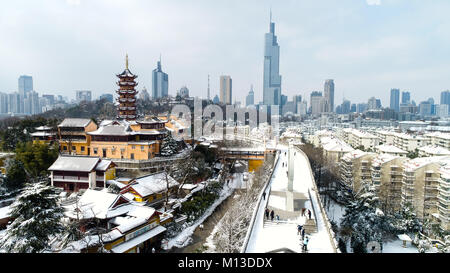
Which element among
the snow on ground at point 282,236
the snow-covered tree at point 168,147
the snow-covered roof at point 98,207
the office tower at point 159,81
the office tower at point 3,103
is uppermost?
the office tower at point 159,81

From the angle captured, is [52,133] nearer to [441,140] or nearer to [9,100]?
[9,100]

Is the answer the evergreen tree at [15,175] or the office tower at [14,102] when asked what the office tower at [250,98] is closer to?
the office tower at [14,102]

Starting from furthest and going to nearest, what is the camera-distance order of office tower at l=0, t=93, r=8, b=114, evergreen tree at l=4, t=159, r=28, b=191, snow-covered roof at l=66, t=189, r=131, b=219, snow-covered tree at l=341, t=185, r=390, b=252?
office tower at l=0, t=93, r=8, b=114 → evergreen tree at l=4, t=159, r=28, b=191 → snow-covered tree at l=341, t=185, r=390, b=252 → snow-covered roof at l=66, t=189, r=131, b=219

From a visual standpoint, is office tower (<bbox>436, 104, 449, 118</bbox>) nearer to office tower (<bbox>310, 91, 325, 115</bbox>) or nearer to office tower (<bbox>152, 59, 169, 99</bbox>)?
office tower (<bbox>310, 91, 325, 115</bbox>)

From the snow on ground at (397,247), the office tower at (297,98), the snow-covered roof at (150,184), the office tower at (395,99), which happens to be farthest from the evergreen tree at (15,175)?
the office tower at (297,98)

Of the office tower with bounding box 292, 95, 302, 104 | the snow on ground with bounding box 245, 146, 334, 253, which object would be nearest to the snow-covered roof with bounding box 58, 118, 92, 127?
the snow on ground with bounding box 245, 146, 334, 253

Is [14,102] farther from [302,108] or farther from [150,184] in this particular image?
[302,108]
